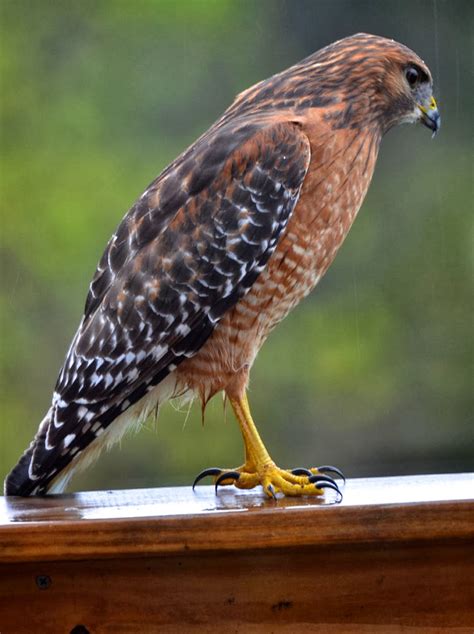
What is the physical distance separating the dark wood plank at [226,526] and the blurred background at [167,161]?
2.52m

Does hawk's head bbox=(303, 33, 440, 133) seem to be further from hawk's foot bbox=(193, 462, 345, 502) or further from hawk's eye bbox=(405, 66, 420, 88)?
hawk's foot bbox=(193, 462, 345, 502)

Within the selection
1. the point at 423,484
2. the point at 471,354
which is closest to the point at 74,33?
the point at 471,354

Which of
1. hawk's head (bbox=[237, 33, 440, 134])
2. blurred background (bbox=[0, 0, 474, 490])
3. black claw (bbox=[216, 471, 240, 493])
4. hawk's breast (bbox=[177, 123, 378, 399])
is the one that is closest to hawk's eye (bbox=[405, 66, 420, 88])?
hawk's head (bbox=[237, 33, 440, 134])

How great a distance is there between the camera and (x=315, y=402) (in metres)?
4.29

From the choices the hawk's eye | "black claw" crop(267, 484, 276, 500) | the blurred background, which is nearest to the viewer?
"black claw" crop(267, 484, 276, 500)

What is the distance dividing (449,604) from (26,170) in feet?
9.90

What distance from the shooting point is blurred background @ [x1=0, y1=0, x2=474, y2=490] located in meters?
4.11

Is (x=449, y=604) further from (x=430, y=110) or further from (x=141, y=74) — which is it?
(x=141, y=74)

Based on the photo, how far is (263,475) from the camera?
73.3 inches

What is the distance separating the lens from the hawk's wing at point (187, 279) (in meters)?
1.85

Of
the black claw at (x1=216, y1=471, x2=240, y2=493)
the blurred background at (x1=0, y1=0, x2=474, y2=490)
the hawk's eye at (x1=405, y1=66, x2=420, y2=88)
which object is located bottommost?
the blurred background at (x1=0, y1=0, x2=474, y2=490)

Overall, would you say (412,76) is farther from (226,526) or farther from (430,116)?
(226,526)

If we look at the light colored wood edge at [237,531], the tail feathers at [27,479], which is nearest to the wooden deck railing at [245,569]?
the light colored wood edge at [237,531]

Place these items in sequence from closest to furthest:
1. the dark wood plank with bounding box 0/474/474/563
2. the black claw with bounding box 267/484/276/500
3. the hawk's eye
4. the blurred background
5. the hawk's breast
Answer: the dark wood plank with bounding box 0/474/474/563
the black claw with bounding box 267/484/276/500
the hawk's breast
the hawk's eye
the blurred background
